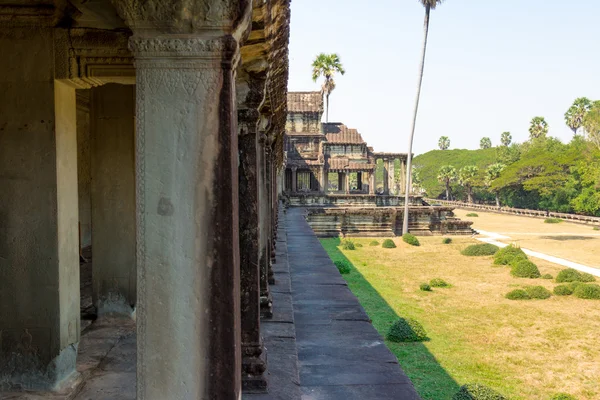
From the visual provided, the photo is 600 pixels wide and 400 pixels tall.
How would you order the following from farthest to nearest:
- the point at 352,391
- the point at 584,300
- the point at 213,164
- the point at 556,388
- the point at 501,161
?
1. the point at 501,161
2. the point at 584,300
3. the point at 556,388
4. the point at 352,391
5. the point at 213,164

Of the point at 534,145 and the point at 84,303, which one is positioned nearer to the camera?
the point at 84,303

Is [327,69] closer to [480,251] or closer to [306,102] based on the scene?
[306,102]

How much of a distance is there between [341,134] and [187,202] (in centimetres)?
4823

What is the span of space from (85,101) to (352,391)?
24.5ft

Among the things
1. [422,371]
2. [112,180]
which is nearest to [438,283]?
[422,371]

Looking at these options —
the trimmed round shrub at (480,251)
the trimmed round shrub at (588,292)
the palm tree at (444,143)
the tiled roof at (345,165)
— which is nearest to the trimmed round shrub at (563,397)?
the trimmed round shrub at (588,292)

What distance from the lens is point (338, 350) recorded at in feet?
24.5

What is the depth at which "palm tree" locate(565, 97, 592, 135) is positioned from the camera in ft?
278

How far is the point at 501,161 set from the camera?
80250 millimetres

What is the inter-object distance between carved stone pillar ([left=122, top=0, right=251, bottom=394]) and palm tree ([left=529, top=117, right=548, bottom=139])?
307 ft

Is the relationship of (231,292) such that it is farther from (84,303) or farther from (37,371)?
(84,303)

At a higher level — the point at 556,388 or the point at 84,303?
the point at 84,303

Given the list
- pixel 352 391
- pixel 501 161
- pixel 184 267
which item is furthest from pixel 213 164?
pixel 501 161

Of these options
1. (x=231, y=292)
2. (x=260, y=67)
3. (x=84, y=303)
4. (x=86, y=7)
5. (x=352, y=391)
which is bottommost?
(x=352, y=391)
